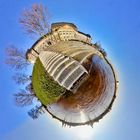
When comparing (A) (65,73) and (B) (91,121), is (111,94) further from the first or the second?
(A) (65,73)

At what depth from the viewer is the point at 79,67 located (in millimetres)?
7613

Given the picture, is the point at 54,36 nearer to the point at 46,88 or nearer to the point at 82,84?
the point at 46,88

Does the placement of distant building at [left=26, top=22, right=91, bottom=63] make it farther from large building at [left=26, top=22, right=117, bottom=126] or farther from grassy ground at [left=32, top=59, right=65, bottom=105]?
large building at [left=26, top=22, right=117, bottom=126]

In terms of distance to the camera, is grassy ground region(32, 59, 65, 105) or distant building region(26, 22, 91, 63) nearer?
grassy ground region(32, 59, 65, 105)

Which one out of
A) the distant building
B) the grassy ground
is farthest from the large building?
the distant building

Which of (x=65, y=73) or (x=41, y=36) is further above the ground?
(x=41, y=36)

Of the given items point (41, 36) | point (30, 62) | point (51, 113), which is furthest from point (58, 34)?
point (51, 113)

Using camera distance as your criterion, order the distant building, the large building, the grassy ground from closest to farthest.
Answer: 1. the large building
2. the grassy ground
3. the distant building

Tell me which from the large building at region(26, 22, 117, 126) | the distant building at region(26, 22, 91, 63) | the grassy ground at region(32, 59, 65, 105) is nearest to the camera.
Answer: the large building at region(26, 22, 117, 126)

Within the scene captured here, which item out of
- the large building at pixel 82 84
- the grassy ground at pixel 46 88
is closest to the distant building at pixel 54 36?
the grassy ground at pixel 46 88

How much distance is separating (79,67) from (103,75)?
0.52 meters

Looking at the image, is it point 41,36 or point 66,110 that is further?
point 41,36

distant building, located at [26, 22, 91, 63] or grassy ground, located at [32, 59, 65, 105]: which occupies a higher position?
distant building, located at [26, 22, 91, 63]

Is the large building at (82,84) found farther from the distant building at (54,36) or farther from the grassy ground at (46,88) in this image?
the distant building at (54,36)
